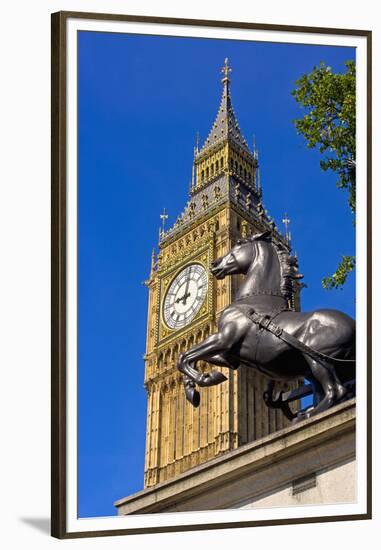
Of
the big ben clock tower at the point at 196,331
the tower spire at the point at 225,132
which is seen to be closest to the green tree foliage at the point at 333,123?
the tower spire at the point at 225,132

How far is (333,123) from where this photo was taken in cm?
1891

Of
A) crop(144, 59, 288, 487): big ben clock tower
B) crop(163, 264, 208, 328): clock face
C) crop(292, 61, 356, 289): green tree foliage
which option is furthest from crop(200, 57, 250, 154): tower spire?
crop(292, 61, 356, 289): green tree foliage

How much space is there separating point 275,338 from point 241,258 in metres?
1.34

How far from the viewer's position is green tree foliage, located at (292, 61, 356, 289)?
1741cm

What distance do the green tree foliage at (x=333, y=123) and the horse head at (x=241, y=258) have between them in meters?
2.32

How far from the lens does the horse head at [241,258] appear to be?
15.1 m

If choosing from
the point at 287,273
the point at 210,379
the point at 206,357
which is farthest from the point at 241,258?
the point at 210,379

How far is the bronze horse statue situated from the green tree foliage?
2.58m

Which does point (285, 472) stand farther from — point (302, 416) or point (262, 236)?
point (262, 236)

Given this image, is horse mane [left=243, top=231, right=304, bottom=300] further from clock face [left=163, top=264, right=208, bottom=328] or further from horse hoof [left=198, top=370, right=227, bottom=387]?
clock face [left=163, top=264, right=208, bottom=328]

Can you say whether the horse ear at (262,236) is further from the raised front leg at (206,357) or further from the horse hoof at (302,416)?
the horse hoof at (302,416)
